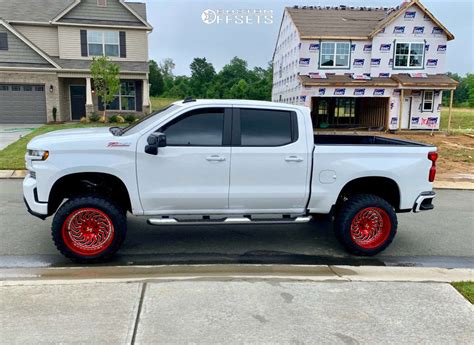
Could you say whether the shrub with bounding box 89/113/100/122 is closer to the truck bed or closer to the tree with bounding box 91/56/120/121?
the tree with bounding box 91/56/120/121

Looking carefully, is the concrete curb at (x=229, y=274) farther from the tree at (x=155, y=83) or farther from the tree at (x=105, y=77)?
the tree at (x=155, y=83)

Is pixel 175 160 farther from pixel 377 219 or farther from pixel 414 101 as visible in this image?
pixel 414 101

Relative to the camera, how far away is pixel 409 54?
89.0 ft

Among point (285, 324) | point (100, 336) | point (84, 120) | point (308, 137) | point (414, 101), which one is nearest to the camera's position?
point (100, 336)

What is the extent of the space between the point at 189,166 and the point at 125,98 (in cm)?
2256

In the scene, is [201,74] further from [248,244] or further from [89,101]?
[248,244]

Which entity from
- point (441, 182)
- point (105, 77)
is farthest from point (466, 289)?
point (105, 77)

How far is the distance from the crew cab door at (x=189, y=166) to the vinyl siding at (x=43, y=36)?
23.9 metres

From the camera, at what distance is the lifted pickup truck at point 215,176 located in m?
4.79

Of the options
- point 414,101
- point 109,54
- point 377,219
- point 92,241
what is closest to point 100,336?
point 92,241

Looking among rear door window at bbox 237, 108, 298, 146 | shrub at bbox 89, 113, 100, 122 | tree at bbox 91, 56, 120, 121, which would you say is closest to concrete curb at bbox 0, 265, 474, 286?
rear door window at bbox 237, 108, 298, 146

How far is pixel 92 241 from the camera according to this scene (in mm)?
4914

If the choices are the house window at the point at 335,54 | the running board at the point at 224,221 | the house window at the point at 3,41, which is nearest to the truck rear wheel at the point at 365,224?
the running board at the point at 224,221

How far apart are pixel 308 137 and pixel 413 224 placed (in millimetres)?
3088
